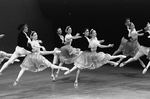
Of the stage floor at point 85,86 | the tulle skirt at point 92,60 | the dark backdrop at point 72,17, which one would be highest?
the dark backdrop at point 72,17

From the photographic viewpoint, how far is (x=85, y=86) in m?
7.00

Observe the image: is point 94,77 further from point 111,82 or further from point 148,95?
point 148,95

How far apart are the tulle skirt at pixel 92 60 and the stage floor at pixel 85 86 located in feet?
1.32

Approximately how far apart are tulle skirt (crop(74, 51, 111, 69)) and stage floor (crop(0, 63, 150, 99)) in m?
0.40

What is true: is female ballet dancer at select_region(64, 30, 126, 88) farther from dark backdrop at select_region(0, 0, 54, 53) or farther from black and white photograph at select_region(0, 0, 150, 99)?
dark backdrop at select_region(0, 0, 54, 53)

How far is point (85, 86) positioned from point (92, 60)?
0.66 metres

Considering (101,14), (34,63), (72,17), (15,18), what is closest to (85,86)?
(34,63)

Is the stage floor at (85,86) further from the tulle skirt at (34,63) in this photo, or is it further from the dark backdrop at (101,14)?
the dark backdrop at (101,14)

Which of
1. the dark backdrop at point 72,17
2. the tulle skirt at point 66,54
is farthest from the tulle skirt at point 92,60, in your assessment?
the dark backdrop at point 72,17

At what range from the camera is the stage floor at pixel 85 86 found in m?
6.07

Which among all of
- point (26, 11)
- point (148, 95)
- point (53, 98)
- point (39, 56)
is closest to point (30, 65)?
point (39, 56)

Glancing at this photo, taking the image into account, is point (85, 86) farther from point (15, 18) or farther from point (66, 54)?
point (15, 18)

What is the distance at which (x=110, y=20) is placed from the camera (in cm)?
1292

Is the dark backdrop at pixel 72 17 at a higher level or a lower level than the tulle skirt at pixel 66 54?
higher
